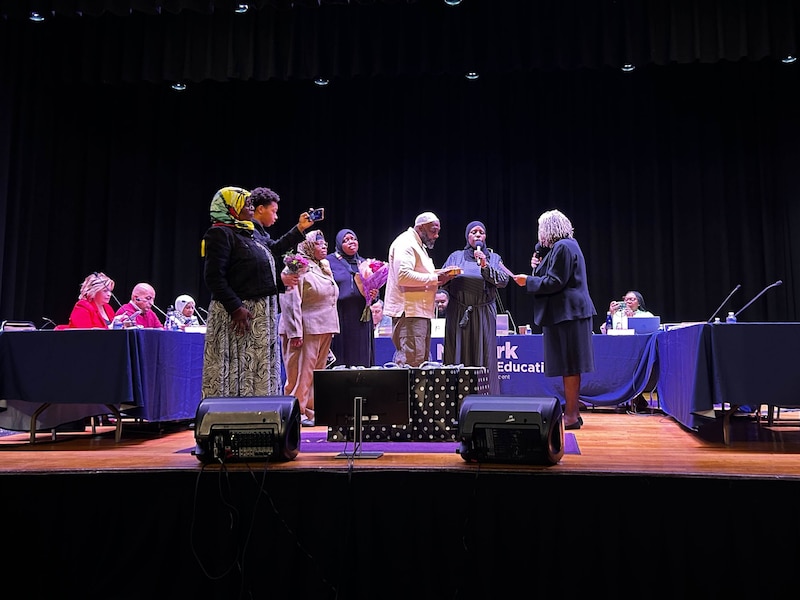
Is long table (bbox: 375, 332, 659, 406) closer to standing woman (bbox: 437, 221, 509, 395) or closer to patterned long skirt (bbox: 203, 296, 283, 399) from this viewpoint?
standing woman (bbox: 437, 221, 509, 395)

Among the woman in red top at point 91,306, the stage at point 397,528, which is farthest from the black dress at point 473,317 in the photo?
the woman in red top at point 91,306

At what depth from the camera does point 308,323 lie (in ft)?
15.1

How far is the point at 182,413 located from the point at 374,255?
5.08m

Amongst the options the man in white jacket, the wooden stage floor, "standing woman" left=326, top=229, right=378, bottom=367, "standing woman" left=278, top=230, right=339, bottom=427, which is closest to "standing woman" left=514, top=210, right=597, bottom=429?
the wooden stage floor

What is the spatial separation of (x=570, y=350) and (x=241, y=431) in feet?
8.04

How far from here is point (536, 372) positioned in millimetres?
6137

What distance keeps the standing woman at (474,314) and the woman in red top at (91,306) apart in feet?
8.63

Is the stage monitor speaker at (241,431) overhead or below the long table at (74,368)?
below

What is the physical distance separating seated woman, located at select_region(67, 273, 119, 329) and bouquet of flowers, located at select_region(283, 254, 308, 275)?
164 centimetres

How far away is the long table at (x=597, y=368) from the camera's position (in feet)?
19.7

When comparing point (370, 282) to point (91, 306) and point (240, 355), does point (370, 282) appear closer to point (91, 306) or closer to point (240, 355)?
point (240, 355)

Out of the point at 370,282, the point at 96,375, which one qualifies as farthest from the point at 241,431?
the point at 370,282

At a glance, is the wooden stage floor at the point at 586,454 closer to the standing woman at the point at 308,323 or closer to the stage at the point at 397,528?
the stage at the point at 397,528

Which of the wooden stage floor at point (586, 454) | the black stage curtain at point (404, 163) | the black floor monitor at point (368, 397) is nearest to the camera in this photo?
the wooden stage floor at point (586, 454)
